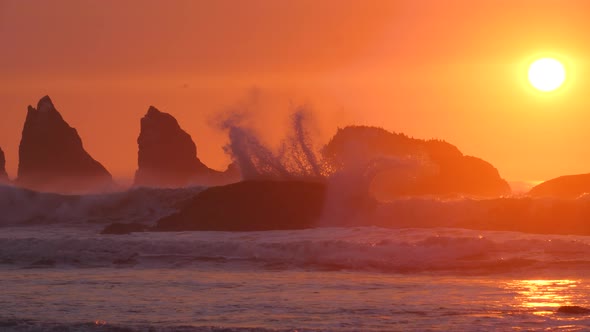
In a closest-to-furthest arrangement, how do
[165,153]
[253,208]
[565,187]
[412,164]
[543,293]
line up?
[543,293], [253,208], [412,164], [565,187], [165,153]

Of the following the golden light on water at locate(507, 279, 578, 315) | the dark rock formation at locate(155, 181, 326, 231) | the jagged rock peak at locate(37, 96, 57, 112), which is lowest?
the golden light on water at locate(507, 279, 578, 315)

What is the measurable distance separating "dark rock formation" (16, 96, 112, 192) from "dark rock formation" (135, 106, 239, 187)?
687 cm

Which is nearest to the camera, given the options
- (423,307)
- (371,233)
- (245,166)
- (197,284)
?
(423,307)

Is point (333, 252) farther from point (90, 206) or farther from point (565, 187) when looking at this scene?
point (565, 187)

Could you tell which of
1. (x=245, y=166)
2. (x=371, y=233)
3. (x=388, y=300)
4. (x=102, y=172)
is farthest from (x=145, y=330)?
(x=102, y=172)

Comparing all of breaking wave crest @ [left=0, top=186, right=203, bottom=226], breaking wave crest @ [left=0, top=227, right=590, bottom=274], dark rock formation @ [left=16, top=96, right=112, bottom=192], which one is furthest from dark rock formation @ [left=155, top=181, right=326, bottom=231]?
dark rock formation @ [left=16, top=96, right=112, bottom=192]

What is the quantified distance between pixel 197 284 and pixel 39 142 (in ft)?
224

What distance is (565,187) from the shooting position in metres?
53.4

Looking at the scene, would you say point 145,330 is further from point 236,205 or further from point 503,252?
point 236,205

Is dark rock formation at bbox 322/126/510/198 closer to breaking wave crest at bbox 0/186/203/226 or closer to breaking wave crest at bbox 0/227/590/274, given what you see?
breaking wave crest at bbox 0/186/203/226

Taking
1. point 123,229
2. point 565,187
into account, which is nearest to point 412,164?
point 123,229

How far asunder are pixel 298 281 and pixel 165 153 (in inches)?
2339

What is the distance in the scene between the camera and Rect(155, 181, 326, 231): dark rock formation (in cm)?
3650

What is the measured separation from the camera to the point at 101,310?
728 inches
